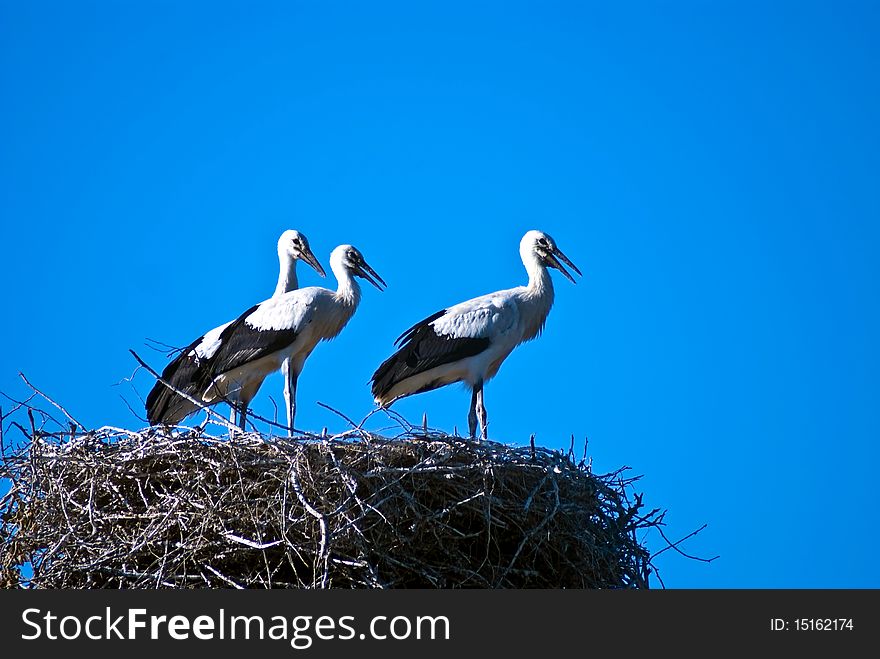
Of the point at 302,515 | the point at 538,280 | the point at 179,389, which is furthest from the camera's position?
the point at 538,280

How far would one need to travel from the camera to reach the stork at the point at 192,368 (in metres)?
10.5

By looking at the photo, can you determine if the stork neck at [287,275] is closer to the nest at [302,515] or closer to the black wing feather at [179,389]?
the black wing feather at [179,389]

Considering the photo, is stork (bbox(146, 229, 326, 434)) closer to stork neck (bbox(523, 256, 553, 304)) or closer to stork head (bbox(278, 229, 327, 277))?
stork head (bbox(278, 229, 327, 277))

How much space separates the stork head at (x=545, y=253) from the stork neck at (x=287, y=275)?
169 centimetres

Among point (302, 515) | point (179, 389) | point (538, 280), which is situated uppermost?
point (538, 280)

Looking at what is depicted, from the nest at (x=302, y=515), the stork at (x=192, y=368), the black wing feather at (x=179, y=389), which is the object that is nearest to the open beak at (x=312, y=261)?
the stork at (x=192, y=368)

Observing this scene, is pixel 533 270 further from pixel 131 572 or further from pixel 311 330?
pixel 131 572

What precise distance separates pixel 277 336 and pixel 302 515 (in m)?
3.50

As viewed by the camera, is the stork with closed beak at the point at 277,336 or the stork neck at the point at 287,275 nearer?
the stork with closed beak at the point at 277,336

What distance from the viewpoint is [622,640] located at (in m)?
6.34

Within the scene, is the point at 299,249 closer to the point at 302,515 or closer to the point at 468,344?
the point at 468,344

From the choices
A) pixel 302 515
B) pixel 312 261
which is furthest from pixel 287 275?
pixel 302 515

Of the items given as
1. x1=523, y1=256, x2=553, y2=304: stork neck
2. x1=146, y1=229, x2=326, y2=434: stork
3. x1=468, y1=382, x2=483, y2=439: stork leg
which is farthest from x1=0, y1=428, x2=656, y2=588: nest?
x1=523, y1=256, x2=553, y2=304: stork neck

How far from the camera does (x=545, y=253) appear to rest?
1160cm
